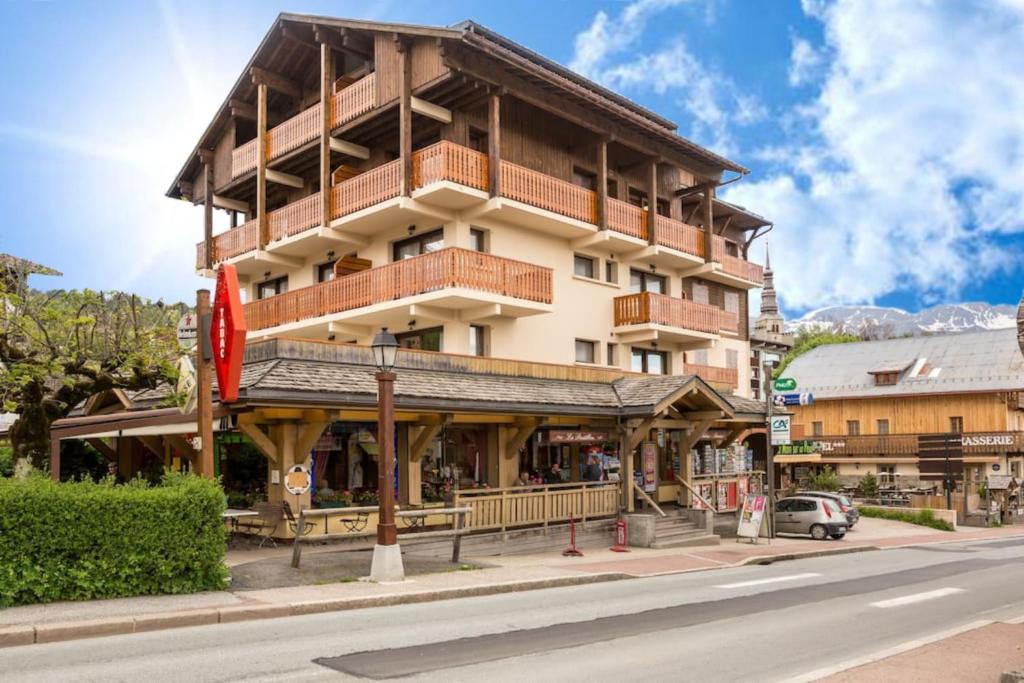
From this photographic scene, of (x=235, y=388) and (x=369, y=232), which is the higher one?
(x=369, y=232)

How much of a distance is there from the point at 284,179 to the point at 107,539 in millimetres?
19381

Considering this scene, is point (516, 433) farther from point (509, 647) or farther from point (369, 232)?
point (509, 647)

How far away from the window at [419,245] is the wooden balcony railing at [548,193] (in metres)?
2.46

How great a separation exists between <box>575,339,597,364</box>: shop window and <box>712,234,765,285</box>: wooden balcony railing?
702 centimetres

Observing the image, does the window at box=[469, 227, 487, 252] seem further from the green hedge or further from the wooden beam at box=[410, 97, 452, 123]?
the green hedge

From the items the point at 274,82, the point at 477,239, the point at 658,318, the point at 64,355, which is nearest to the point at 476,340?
the point at 477,239

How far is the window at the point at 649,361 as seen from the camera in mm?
31078

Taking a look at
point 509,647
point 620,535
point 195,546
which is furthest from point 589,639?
point 620,535

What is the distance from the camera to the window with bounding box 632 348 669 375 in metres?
31.1

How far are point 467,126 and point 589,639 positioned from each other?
17526 millimetres

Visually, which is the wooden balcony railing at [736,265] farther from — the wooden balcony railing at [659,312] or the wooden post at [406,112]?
the wooden post at [406,112]

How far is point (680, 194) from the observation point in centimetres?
3381

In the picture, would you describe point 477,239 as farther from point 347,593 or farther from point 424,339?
point 347,593

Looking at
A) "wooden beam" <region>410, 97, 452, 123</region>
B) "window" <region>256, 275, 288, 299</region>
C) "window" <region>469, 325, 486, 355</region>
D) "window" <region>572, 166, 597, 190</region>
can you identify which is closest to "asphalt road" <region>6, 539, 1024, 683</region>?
"window" <region>469, 325, 486, 355</region>
